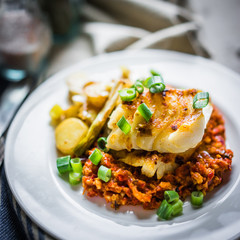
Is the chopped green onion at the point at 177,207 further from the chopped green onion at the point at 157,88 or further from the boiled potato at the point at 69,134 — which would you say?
the boiled potato at the point at 69,134

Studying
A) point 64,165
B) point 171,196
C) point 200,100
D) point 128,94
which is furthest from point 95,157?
point 200,100

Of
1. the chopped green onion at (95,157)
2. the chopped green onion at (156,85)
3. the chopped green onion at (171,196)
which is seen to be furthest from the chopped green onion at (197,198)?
the chopped green onion at (156,85)

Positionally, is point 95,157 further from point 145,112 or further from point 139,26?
point 139,26

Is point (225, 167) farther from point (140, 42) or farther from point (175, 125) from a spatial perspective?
point (140, 42)

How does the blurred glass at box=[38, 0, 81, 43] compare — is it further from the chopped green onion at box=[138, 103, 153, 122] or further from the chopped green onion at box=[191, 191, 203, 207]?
the chopped green onion at box=[191, 191, 203, 207]

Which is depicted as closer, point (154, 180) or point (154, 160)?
point (154, 160)

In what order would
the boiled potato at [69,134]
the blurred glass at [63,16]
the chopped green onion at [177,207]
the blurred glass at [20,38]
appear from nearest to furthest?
1. the chopped green onion at [177,207]
2. the boiled potato at [69,134]
3. the blurred glass at [20,38]
4. the blurred glass at [63,16]
